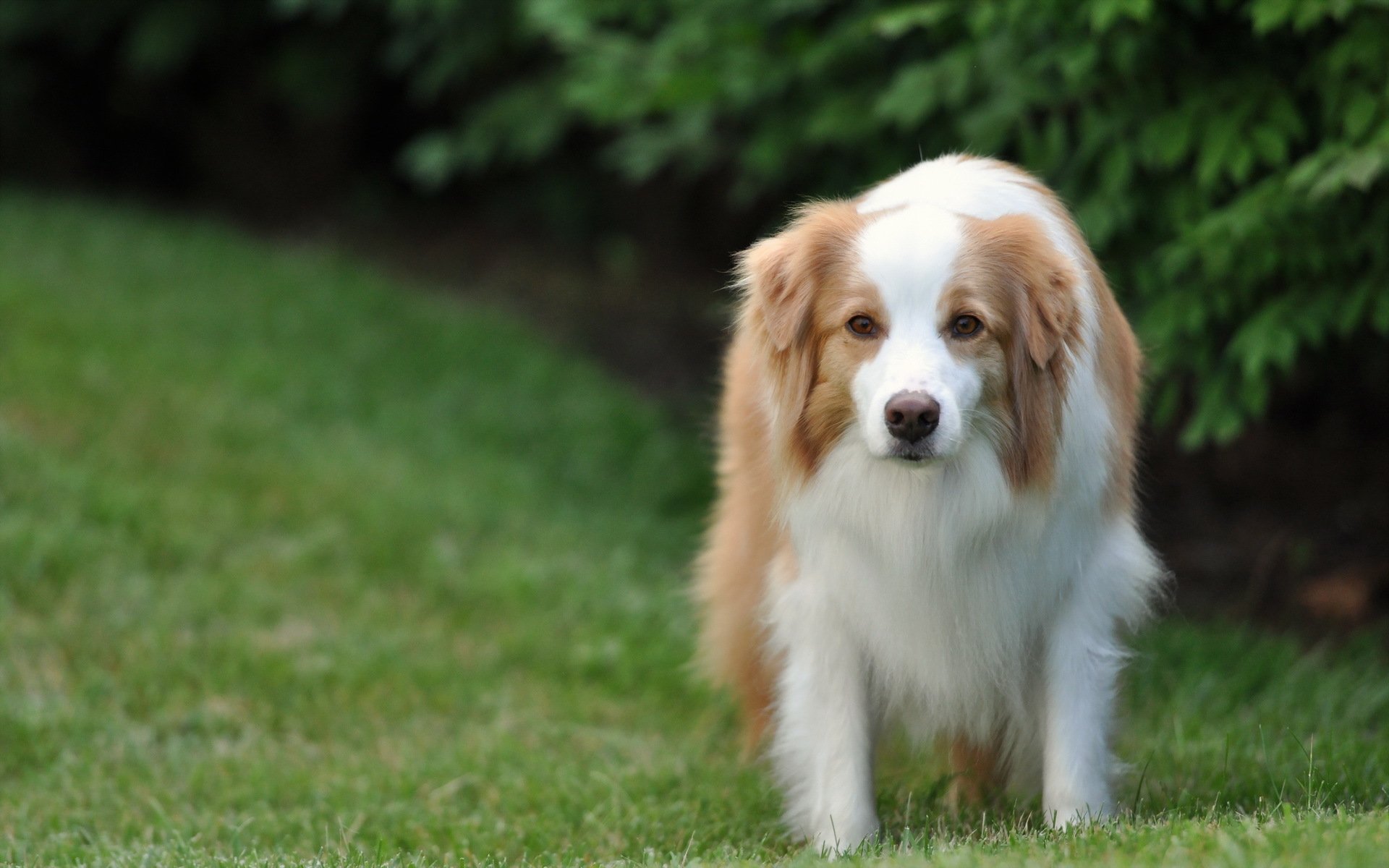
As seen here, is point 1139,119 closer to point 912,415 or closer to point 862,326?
point 862,326

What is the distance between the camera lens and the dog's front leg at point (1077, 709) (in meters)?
3.48

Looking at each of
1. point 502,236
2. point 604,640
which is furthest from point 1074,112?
point 502,236

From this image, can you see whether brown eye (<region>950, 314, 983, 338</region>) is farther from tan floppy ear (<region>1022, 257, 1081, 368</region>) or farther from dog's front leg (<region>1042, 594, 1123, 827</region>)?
dog's front leg (<region>1042, 594, 1123, 827</region>)

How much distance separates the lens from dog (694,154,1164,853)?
3.19 meters

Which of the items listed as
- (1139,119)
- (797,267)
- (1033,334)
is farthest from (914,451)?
(1139,119)

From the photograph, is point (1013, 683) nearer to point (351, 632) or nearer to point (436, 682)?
point (436, 682)

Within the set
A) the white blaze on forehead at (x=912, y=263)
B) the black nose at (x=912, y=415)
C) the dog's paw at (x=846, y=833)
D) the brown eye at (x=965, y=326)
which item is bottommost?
the dog's paw at (x=846, y=833)

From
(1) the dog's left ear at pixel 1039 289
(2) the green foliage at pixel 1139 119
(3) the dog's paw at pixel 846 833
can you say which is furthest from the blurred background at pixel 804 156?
(3) the dog's paw at pixel 846 833

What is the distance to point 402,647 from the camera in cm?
546

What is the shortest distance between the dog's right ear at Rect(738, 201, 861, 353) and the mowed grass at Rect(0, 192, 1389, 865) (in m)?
1.20

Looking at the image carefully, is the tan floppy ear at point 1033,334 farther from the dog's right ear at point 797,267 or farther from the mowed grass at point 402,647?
the mowed grass at point 402,647

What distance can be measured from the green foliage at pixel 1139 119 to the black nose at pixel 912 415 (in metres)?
1.56

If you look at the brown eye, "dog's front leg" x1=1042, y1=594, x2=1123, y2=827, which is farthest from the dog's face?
"dog's front leg" x1=1042, y1=594, x2=1123, y2=827

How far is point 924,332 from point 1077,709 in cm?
104
